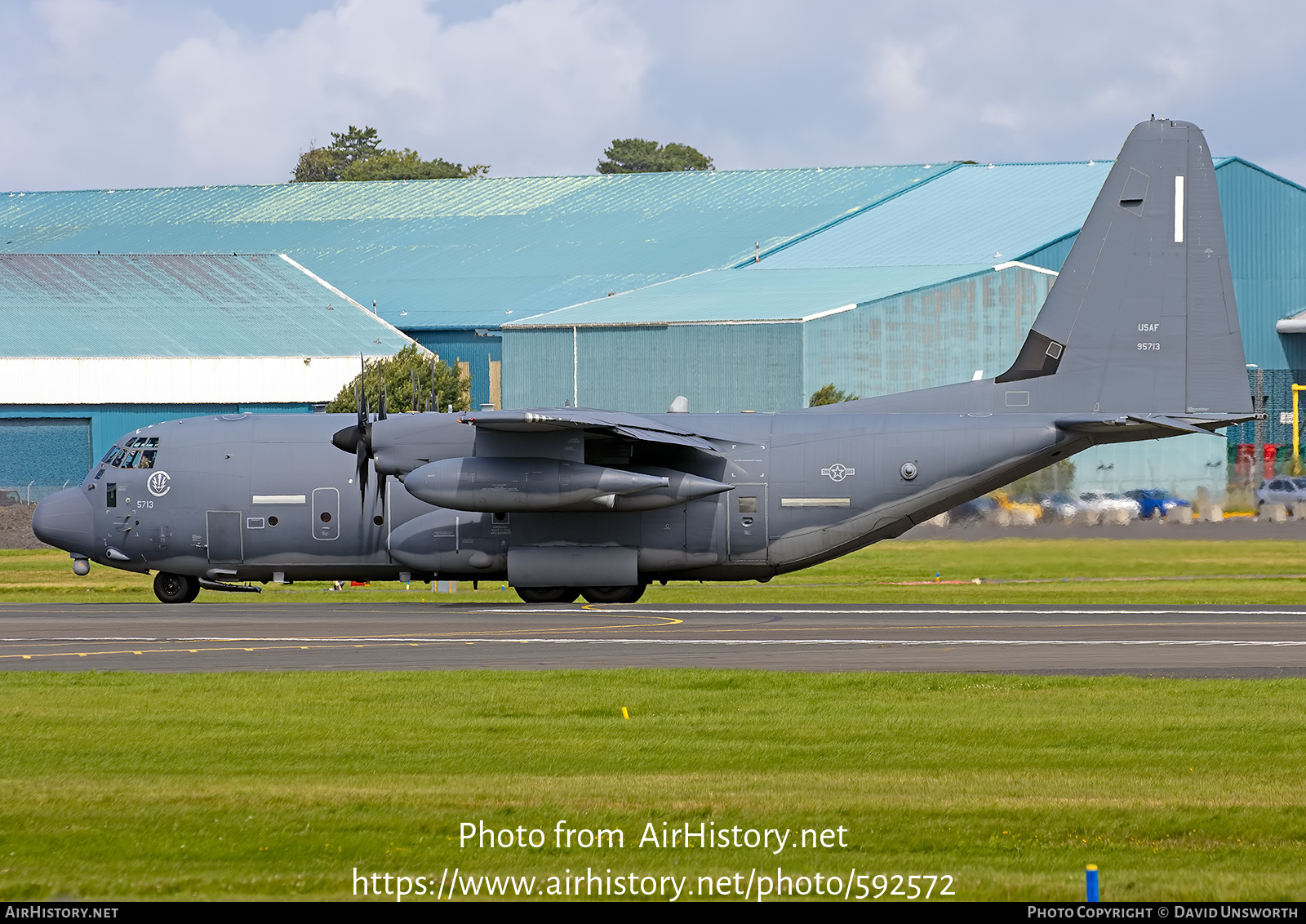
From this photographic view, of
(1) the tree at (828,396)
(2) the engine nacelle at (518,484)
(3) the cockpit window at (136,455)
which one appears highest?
(1) the tree at (828,396)

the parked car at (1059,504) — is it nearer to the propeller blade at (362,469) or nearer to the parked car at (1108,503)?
the parked car at (1108,503)

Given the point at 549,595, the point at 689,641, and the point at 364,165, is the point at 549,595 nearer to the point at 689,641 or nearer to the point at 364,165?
the point at 689,641

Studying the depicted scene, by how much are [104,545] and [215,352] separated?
1584 inches

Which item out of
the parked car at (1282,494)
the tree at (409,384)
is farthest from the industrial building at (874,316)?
the parked car at (1282,494)

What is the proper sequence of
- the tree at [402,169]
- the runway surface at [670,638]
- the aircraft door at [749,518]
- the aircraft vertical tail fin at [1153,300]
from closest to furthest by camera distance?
the runway surface at [670,638], the aircraft vertical tail fin at [1153,300], the aircraft door at [749,518], the tree at [402,169]

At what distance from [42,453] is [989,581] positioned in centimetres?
4635

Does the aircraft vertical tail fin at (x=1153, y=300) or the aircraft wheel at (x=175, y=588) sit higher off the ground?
the aircraft vertical tail fin at (x=1153, y=300)

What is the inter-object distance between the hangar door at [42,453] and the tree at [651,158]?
82179mm

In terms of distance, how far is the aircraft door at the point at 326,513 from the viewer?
3309cm

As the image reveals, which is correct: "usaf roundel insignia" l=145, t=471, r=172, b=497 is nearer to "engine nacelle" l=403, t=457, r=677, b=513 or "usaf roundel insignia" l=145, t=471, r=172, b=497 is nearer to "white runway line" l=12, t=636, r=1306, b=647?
"engine nacelle" l=403, t=457, r=677, b=513

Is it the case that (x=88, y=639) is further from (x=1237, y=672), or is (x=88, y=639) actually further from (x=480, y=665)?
(x=1237, y=672)

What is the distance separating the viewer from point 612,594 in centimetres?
3378

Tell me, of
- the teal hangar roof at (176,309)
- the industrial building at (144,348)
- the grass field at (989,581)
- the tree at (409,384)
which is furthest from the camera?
the teal hangar roof at (176,309)

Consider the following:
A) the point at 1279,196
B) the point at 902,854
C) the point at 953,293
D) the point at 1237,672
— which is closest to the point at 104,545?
the point at 1237,672
